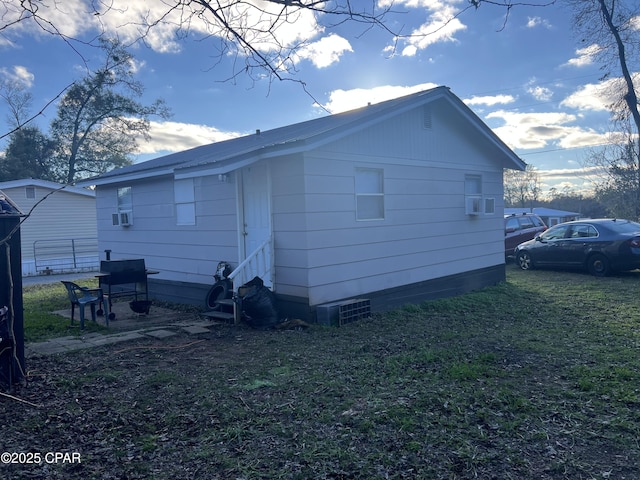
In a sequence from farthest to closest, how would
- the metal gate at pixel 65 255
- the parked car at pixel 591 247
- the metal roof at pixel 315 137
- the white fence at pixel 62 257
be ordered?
the metal gate at pixel 65 255 → the white fence at pixel 62 257 → the parked car at pixel 591 247 → the metal roof at pixel 315 137

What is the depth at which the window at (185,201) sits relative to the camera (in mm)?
9594

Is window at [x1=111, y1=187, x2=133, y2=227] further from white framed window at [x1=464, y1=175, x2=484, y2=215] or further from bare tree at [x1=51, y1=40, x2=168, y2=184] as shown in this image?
bare tree at [x1=51, y1=40, x2=168, y2=184]

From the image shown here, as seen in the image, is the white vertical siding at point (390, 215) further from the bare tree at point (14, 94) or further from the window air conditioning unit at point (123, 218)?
the window air conditioning unit at point (123, 218)

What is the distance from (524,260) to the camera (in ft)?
47.9

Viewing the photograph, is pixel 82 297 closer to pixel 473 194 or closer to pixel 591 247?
pixel 473 194

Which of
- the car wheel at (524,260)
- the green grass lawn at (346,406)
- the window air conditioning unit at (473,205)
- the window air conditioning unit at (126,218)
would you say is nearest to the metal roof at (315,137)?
the window air conditioning unit at (126,218)

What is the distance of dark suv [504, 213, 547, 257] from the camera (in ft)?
55.4

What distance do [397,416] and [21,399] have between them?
337 centimetres

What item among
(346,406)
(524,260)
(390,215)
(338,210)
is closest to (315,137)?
(338,210)

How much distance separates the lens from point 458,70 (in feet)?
20.9

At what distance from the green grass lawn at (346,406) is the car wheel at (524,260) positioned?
7.73 metres

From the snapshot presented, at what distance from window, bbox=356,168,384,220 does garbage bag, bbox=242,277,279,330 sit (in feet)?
6.94

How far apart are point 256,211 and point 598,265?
30.7 ft

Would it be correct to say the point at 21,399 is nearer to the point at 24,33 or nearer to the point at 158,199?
the point at 24,33
